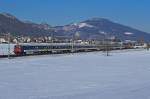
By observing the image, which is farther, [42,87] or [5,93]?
[42,87]

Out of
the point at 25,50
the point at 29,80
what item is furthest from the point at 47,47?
the point at 29,80

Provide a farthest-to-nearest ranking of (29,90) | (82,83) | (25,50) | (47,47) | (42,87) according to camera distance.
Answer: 1. (47,47)
2. (25,50)
3. (82,83)
4. (42,87)
5. (29,90)

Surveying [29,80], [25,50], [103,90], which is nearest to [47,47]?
[25,50]

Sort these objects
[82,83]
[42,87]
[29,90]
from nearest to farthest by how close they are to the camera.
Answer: [29,90] → [42,87] → [82,83]

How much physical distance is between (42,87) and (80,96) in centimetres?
301

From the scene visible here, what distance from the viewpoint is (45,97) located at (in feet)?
50.3

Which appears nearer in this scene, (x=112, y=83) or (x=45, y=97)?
(x=45, y=97)

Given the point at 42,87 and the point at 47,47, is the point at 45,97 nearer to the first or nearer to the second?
the point at 42,87

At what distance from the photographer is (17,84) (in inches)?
762

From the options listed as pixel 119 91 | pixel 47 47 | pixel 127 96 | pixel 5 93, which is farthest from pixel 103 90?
pixel 47 47

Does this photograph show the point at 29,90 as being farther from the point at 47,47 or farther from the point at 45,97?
the point at 47,47

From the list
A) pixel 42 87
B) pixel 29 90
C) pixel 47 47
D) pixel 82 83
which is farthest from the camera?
pixel 47 47

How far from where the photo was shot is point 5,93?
16.2m

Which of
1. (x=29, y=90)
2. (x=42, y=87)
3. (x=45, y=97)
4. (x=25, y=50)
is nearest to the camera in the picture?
(x=45, y=97)
